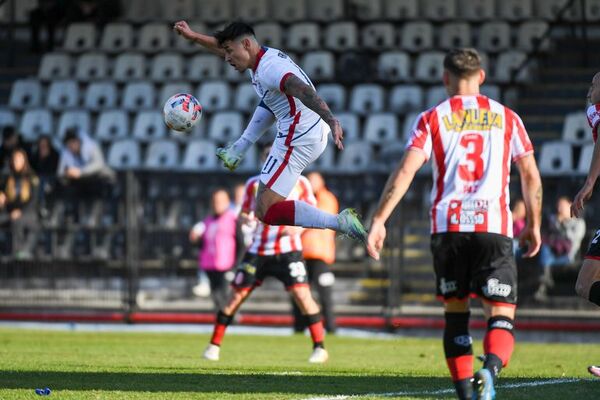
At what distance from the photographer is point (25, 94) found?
25.9 metres

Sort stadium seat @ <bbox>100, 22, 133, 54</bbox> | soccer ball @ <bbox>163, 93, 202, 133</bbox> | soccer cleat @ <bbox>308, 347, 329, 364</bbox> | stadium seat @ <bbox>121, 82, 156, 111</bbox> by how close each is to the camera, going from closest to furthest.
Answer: soccer ball @ <bbox>163, 93, 202, 133</bbox> < soccer cleat @ <bbox>308, 347, 329, 364</bbox> < stadium seat @ <bbox>121, 82, 156, 111</bbox> < stadium seat @ <bbox>100, 22, 133, 54</bbox>

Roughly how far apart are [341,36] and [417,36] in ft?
4.86

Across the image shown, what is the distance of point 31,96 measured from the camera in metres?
25.8

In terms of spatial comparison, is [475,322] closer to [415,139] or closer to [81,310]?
[81,310]

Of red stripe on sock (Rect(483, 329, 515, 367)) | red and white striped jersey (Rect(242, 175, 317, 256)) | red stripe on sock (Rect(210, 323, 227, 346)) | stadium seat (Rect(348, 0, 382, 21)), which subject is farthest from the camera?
stadium seat (Rect(348, 0, 382, 21))

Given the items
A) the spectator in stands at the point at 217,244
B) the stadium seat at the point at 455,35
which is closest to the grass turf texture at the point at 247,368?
the spectator in stands at the point at 217,244

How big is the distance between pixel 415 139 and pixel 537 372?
14.4 ft

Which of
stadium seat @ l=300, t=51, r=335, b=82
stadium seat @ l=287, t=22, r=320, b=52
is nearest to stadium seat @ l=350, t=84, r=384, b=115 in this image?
stadium seat @ l=300, t=51, r=335, b=82

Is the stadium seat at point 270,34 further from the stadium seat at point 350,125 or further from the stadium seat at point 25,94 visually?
the stadium seat at point 25,94

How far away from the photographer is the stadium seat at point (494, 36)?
83.5 feet

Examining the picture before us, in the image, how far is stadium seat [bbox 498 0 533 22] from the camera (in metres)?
26.4

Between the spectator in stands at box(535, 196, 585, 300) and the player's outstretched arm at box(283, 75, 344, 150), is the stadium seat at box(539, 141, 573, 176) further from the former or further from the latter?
the player's outstretched arm at box(283, 75, 344, 150)

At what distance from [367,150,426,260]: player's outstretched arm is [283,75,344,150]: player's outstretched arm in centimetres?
160

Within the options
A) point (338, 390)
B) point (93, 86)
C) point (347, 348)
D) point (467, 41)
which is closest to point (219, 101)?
point (93, 86)
